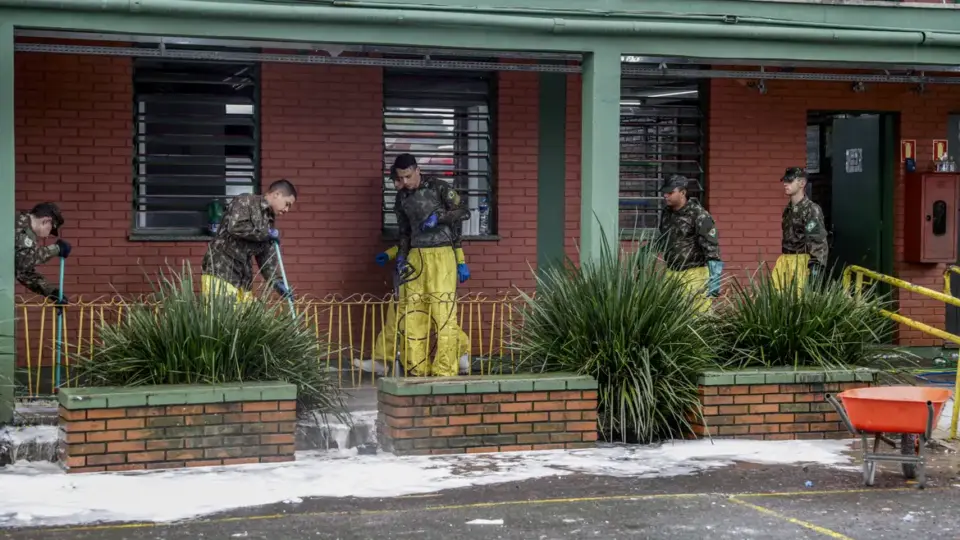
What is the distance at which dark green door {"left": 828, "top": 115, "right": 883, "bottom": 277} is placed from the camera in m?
14.4

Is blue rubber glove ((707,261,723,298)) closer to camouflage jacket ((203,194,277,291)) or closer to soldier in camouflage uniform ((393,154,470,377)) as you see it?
soldier in camouflage uniform ((393,154,470,377))

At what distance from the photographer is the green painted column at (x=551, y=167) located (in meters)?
13.1

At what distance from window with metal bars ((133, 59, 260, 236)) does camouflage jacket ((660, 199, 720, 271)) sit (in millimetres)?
3703

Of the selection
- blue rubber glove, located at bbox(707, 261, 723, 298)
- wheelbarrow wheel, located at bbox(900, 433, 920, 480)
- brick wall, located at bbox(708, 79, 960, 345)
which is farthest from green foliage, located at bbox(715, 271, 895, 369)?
brick wall, located at bbox(708, 79, 960, 345)

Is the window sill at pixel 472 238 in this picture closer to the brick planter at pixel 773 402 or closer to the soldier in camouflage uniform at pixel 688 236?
the soldier in camouflage uniform at pixel 688 236

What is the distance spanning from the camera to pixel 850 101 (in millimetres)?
13961

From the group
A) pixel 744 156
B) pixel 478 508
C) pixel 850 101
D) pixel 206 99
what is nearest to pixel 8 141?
pixel 206 99

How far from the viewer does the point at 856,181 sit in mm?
14656

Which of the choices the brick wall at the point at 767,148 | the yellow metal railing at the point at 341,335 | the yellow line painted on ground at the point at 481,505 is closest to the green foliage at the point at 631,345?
the yellow metal railing at the point at 341,335

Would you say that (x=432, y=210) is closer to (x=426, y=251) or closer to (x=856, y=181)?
(x=426, y=251)

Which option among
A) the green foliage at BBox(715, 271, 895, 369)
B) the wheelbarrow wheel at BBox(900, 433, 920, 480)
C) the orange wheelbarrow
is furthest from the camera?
the green foliage at BBox(715, 271, 895, 369)

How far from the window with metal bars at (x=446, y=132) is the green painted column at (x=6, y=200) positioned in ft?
13.8

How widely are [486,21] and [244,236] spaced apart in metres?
2.42

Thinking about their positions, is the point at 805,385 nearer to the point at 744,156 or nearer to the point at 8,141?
the point at 744,156
